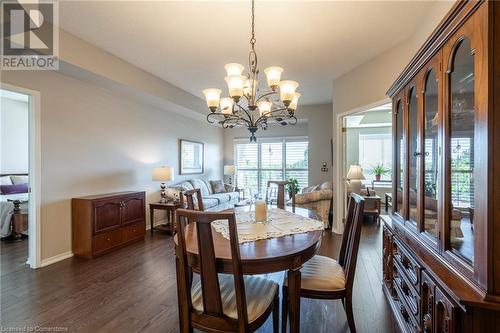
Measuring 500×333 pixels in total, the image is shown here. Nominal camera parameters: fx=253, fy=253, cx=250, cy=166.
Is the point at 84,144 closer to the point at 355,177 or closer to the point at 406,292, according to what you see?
the point at 406,292

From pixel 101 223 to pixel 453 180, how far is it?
156 inches

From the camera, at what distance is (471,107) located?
1.13 m

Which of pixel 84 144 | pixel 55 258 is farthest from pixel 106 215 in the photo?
pixel 84 144

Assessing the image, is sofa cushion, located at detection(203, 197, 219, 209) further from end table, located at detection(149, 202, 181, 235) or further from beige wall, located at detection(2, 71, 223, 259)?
beige wall, located at detection(2, 71, 223, 259)

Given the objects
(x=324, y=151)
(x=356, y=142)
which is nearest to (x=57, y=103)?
(x=324, y=151)

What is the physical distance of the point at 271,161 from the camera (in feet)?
26.2

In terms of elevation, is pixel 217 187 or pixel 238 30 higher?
pixel 238 30

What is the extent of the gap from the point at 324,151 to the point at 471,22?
561 centimetres

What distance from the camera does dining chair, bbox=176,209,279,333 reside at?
1338 mm

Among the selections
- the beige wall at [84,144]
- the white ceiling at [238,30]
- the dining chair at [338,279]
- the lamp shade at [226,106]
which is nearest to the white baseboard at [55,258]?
the beige wall at [84,144]

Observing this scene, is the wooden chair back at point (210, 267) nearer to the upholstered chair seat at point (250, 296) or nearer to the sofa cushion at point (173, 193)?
the upholstered chair seat at point (250, 296)

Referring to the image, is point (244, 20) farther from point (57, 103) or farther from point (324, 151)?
point (324, 151)

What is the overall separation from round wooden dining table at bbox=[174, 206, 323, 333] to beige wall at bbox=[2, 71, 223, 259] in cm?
271

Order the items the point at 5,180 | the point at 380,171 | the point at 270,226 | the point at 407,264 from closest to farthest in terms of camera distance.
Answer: the point at 407,264 → the point at 270,226 → the point at 5,180 → the point at 380,171
